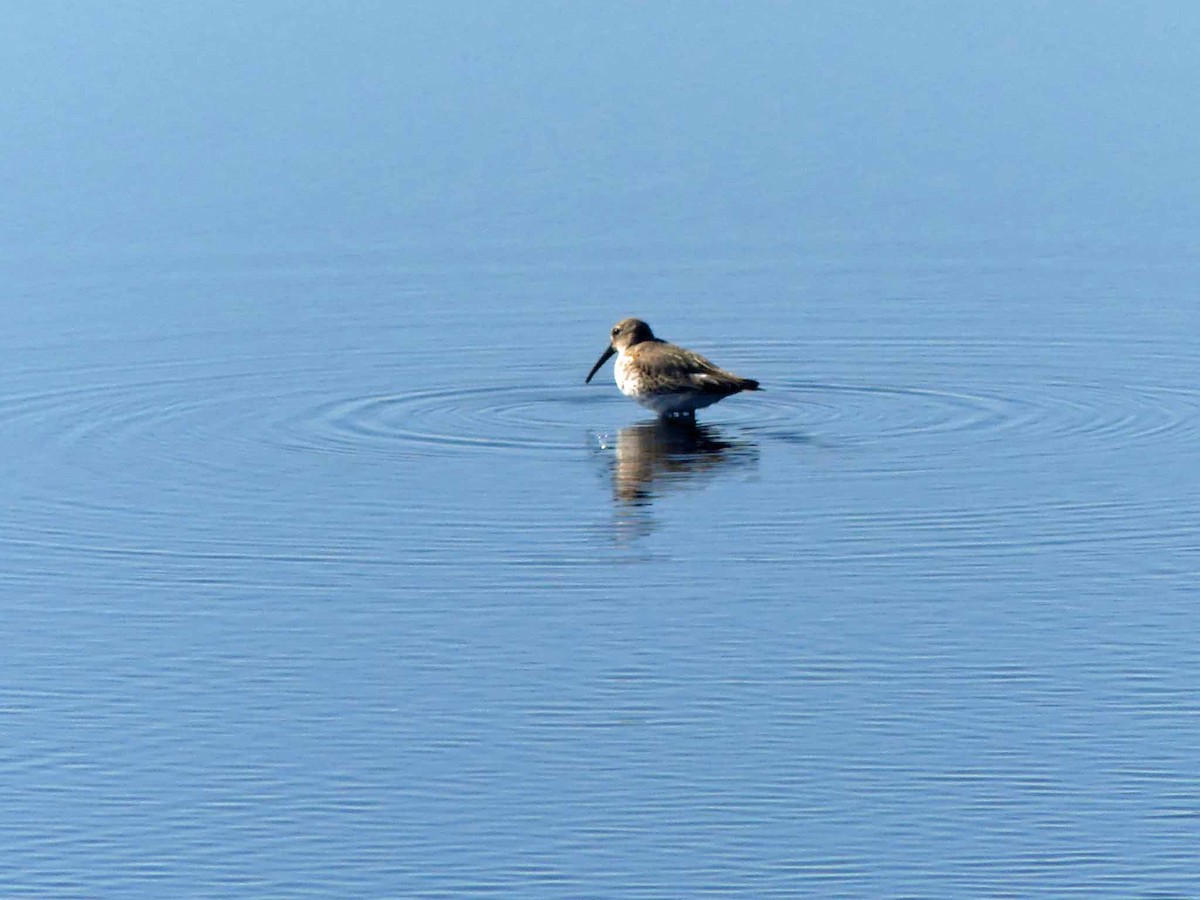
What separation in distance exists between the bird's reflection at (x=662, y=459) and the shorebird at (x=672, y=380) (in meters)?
0.20

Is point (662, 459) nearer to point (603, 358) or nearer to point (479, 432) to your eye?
point (479, 432)

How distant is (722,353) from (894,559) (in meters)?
7.16

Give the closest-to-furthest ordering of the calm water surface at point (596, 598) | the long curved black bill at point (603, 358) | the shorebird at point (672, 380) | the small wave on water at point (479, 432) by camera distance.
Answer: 1. the calm water surface at point (596, 598)
2. the small wave on water at point (479, 432)
3. the shorebird at point (672, 380)
4. the long curved black bill at point (603, 358)

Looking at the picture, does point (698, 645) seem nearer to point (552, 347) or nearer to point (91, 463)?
point (91, 463)

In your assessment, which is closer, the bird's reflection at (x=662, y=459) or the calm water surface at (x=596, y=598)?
the calm water surface at (x=596, y=598)

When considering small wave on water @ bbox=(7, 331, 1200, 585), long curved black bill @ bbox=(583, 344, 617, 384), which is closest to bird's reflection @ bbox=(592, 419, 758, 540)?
small wave on water @ bbox=(7, 331, 1200, 585)

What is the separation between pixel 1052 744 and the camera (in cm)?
1384

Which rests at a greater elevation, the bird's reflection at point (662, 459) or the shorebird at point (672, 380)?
the shorebird at point (672, 380)

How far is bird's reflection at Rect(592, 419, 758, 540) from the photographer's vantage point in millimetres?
19125

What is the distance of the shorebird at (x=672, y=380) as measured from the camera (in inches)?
851

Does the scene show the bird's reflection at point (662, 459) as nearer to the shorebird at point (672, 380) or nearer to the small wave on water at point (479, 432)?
the small wave on water at point (479, 432)

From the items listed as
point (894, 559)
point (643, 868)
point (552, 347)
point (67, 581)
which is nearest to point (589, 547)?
point (894, 559)

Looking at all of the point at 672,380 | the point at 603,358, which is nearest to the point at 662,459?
the point at 672,380

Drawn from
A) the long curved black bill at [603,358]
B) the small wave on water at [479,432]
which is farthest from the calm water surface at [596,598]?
the long curved black bill at [603,358]
